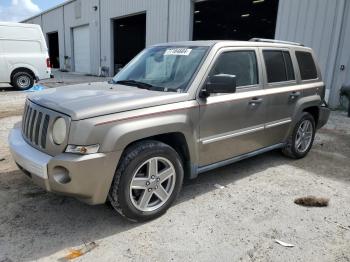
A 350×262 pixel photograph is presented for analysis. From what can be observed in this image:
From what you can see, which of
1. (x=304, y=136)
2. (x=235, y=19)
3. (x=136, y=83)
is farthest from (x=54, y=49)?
(x=136, y=83)

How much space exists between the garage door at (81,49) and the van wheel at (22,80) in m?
10.7

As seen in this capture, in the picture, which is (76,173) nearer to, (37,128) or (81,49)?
→ (37,128)

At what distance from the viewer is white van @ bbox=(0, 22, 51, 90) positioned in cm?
1286

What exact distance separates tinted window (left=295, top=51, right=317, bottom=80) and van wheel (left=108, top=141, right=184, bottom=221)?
9.48ft

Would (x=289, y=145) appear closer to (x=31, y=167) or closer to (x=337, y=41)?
(x=31, y=167)

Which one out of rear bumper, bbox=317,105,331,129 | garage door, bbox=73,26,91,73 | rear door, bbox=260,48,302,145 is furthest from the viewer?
garage door, bbox=73,26,91,73

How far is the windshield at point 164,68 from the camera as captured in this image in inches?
147

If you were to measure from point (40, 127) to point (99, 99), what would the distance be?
0.62 metres

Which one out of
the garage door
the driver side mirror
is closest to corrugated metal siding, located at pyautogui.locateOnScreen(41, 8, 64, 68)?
the garage door

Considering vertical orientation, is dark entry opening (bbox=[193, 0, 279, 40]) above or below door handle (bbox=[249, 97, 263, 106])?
above

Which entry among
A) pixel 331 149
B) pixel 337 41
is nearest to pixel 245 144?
pixel 331 149

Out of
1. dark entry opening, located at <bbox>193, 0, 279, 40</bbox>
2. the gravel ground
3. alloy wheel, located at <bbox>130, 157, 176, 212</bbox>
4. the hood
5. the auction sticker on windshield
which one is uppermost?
dark entry opening, located at <bbox>193, 0, 279, 40</bbox>

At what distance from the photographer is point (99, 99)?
10.4 feet

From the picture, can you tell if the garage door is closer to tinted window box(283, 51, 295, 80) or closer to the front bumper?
tinted window box(283, 51, 295, 80)
